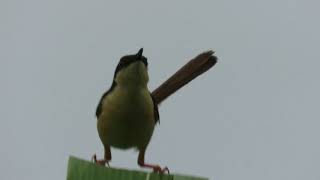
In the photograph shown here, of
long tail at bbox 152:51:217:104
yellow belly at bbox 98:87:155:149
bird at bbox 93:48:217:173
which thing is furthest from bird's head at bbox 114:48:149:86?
long tail at bbox 152:51:217:104

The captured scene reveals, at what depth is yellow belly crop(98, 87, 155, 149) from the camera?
2680 millimetres

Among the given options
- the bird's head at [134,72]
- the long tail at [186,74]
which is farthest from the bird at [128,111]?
the long tail at [186,74]

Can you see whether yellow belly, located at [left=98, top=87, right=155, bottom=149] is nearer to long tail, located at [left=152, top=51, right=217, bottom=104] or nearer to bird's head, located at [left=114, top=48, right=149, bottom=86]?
bird's head, located at [left=114, top=48, right=149, bottom=86]

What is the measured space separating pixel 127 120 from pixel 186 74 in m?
1.19

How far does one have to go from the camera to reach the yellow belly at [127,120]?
268cm

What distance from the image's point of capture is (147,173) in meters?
1.28

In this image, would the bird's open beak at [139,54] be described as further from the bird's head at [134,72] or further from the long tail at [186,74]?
the long tail at [186,74]

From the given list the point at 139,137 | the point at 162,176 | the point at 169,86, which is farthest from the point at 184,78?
the point at 162,176

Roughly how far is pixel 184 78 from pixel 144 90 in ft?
3.05

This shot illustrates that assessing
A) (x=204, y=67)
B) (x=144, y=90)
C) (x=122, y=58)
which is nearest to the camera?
(x=144, y=90)

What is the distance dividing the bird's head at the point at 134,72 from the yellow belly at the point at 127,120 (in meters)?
0.13

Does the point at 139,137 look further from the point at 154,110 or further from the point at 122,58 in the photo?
the point at 122,58

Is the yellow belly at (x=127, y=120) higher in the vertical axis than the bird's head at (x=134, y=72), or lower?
lower

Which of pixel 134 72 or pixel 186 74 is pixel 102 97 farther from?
pixel 186 74
